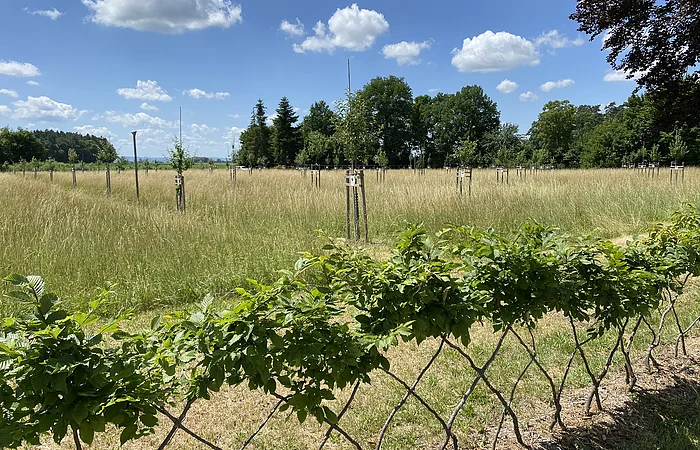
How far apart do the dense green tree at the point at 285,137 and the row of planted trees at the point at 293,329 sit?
48.2 meters

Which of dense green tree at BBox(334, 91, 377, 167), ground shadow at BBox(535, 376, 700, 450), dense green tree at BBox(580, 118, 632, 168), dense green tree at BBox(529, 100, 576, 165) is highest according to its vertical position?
dense green tree at BBox(529, 100, 576, 165)

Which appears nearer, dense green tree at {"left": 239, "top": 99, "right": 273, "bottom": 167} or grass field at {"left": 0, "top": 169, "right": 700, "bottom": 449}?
grass field at {"left": 0, "top": 169, "right": 700, "bottom": 449}

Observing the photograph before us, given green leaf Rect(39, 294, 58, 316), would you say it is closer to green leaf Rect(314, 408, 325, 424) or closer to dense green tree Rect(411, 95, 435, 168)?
green leaf Rect(314, 408, 325, 424)

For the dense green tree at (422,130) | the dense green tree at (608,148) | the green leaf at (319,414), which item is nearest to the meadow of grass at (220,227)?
the green leaf at (319,414)

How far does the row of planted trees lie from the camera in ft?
3.24

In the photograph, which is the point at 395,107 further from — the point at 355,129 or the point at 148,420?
the point at 148,420

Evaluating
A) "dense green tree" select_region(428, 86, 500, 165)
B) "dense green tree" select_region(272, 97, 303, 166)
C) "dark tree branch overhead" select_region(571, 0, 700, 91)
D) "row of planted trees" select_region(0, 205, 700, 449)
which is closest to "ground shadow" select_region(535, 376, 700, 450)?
"row of planted trees" select_region(0, 205, 700, 449)

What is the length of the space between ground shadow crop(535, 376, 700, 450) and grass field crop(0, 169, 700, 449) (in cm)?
2

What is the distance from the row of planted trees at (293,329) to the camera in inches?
38.9

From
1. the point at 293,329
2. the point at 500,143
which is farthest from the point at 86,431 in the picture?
the point at 500,143

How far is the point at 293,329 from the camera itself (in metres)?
1.26

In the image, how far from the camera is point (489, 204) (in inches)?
347

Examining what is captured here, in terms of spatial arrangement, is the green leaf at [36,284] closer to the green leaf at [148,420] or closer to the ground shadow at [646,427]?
the green leaf at [148,420]

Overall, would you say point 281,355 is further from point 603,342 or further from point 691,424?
point 603,342
